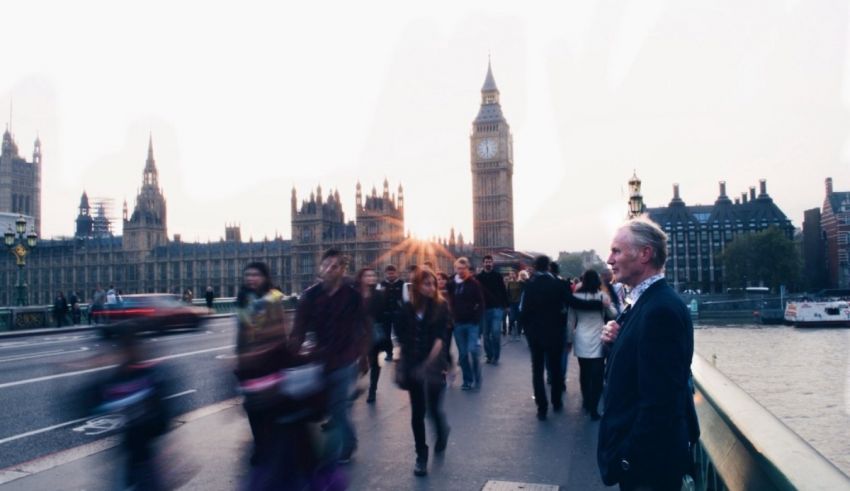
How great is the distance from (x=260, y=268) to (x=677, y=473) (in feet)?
13.9

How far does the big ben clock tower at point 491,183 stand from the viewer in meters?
102

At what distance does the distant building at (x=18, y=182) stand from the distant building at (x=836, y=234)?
423ft

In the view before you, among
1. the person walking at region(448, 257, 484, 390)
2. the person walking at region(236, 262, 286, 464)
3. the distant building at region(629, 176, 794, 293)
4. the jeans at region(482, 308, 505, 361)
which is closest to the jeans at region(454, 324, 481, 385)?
the person walking at region(448, 257, 484, 390)

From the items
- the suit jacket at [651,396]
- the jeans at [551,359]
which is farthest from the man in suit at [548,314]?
the suit jacket at [651,396]

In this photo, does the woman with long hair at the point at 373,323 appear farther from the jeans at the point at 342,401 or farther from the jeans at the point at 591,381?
the jeans at the point at 591,381

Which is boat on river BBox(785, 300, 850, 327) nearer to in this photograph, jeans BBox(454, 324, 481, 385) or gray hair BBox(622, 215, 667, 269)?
jeans BBox(454, 324, 481, 385)

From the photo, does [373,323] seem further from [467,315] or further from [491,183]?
[491,183]

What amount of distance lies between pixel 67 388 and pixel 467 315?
668cm

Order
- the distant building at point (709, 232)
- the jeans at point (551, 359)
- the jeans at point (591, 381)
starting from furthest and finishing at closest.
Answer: the distant building at point (709, 232) < the jeans at point (551, 359) < the jeans at point (591, 381)

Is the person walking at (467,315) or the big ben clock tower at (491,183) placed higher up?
the big ben clock tower at (491,183)

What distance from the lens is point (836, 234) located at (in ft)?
286

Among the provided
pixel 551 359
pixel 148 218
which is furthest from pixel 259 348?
pixel 148 218

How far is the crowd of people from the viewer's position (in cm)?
286

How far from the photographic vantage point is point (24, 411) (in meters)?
9.28
